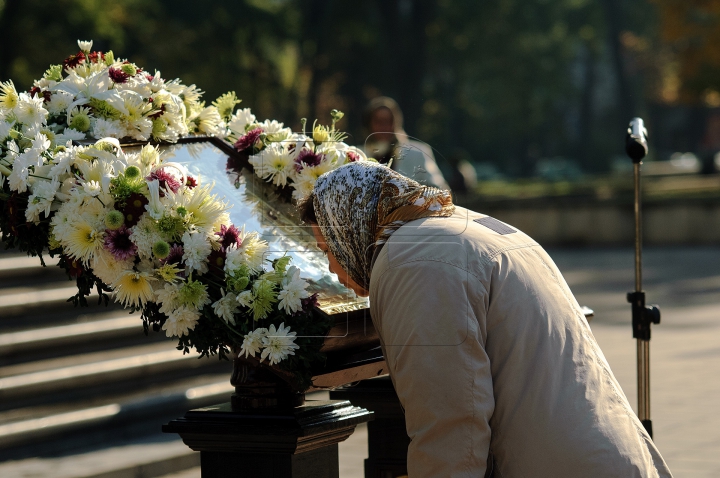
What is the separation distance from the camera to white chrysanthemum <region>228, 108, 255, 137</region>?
3.80 m

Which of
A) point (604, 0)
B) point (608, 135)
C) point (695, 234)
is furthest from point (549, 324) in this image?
point (608, 135)

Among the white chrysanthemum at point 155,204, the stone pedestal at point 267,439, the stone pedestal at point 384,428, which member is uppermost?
the white chrysanthemum at point 155,204

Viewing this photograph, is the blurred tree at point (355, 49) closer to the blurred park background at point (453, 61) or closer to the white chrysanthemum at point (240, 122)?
the blurred park background at point (453, 61)

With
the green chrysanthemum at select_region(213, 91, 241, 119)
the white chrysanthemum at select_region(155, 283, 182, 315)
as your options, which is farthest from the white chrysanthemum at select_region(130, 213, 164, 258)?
the green chrysanthemum at select_region(213, 91, 241, 119)

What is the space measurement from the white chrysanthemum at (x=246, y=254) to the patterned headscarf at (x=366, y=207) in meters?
0.24

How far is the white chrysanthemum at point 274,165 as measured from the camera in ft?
11.7

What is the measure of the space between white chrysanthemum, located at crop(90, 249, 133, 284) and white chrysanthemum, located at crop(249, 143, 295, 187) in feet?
2.87

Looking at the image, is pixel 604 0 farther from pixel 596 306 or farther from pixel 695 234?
pixel 596 306

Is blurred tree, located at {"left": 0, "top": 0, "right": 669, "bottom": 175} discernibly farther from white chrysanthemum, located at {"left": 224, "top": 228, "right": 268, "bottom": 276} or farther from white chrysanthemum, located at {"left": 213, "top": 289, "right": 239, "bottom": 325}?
white chrysanthemum, located at {"left": 213, "top": 289, "right": 239, "bottom": 325}

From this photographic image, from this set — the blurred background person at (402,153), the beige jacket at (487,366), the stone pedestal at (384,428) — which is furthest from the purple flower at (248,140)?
the beige jacket at (487,366)

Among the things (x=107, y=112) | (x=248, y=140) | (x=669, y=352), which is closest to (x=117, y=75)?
(x=107, y=112)

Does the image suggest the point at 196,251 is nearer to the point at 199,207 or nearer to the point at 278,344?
the point at 199,207

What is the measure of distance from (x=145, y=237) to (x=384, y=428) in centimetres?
146

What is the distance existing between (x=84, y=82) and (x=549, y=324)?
1820mm
